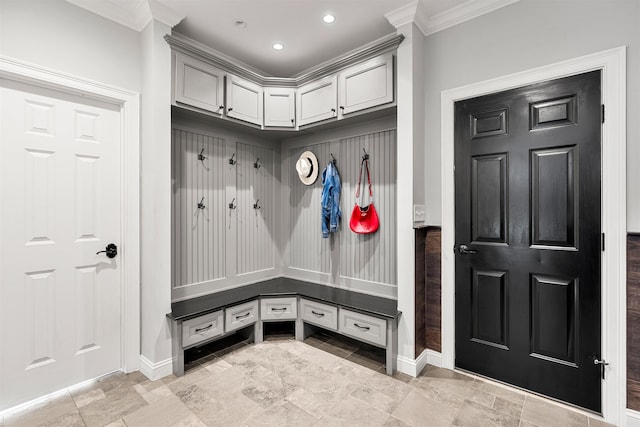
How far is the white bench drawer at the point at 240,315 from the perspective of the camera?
274cm

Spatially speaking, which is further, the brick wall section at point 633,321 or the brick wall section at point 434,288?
the brick wall section at point 434,288

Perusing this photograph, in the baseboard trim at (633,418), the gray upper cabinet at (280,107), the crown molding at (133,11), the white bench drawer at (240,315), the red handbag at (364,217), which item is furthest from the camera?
the gray upper cabinet at (280,107)

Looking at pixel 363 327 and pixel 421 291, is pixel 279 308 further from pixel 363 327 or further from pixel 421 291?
pixel 421 291

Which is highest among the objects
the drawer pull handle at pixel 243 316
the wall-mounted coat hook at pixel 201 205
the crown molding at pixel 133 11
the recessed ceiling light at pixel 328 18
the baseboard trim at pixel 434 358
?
the recessed ceiling light at pixel 328 18

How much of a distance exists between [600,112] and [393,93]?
1343mm

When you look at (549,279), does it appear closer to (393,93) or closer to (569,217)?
(569,217)

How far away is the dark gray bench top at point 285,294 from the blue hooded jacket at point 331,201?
64 cm

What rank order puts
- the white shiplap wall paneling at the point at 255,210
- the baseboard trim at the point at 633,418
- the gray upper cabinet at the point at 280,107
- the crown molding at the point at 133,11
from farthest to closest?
the white shiplap wall paneling at the point at 255,210 < the gray upper cabinet at the point at 280,107 < the crown molding at the point at 133,11 < the baseboard trim at the point at 633,418

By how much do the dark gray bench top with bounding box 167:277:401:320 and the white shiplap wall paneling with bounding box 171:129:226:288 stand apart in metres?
0.26

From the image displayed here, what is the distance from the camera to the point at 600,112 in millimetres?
1898

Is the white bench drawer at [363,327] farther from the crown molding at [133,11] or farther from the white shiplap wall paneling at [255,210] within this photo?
the crown molding at [133,11]

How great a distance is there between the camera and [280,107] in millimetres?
3168

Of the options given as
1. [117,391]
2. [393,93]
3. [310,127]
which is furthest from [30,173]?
[393,93]

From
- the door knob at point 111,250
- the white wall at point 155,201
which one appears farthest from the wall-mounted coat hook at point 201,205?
the door knob at point 111,250
